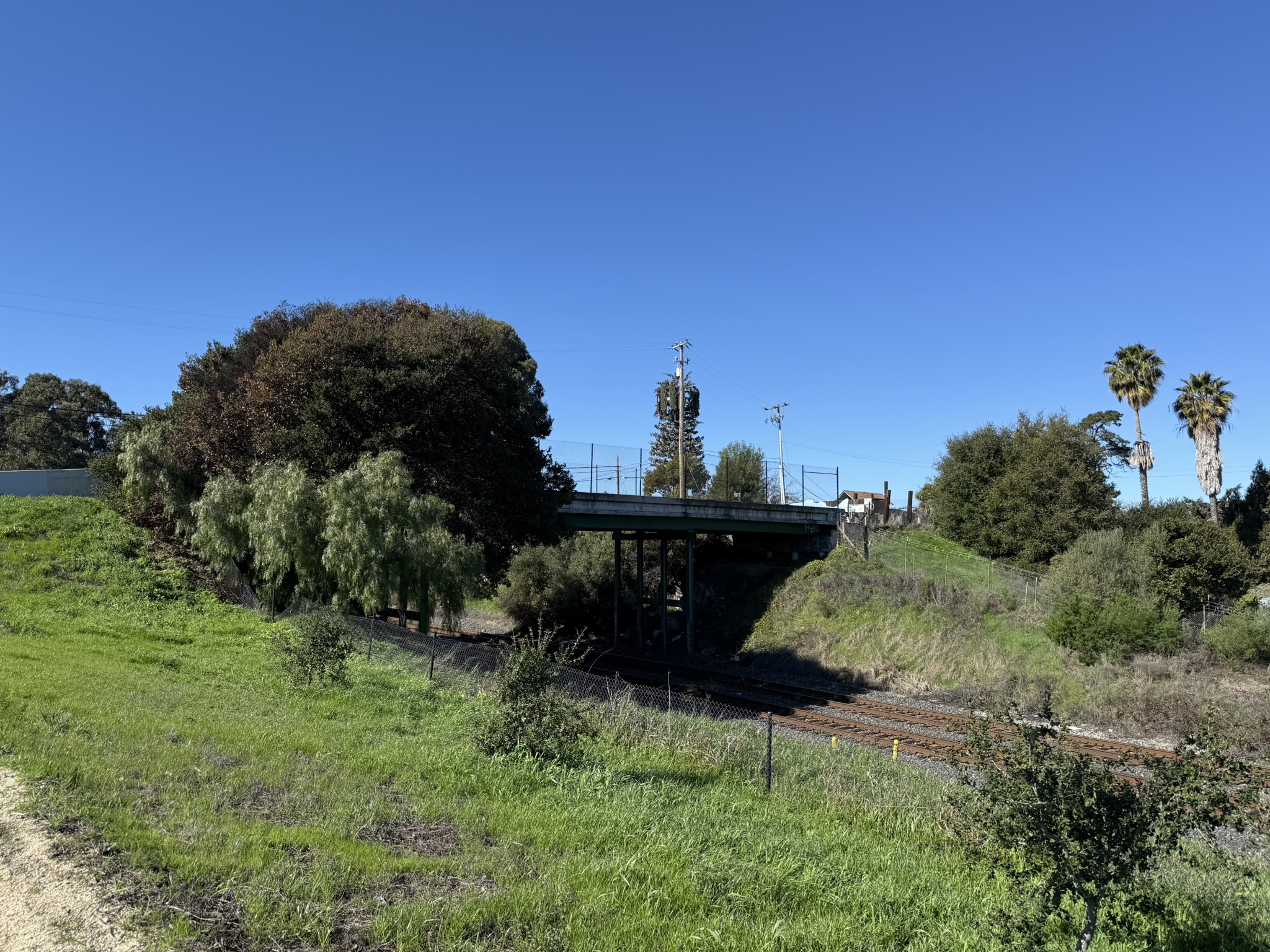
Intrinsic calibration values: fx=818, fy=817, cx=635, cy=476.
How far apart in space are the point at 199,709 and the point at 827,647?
24674mm

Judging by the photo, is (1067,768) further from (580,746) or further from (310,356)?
(310,356)

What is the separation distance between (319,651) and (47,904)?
30.9 feet

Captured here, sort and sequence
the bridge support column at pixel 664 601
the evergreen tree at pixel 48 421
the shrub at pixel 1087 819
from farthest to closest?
the evergreen tree at pixel 48 421, the bridge support column at pixel 664 601, the shrub at pixel 1087 819

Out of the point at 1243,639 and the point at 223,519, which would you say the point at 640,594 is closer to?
the point at 223,519

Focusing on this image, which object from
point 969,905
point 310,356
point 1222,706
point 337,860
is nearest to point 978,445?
point 1222,706

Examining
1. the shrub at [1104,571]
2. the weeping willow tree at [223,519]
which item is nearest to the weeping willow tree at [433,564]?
the weeping willow tree at [223,519]

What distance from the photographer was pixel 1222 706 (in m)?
18.6

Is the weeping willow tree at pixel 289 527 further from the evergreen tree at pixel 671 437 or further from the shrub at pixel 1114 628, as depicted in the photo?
the evergreen tree at pixel 671 437

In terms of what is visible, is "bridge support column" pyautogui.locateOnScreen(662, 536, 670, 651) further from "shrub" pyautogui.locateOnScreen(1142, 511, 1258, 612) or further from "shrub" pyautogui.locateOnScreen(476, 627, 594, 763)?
"shrub" pyautogui.locateOnScreen(476, 627, 594, 763)

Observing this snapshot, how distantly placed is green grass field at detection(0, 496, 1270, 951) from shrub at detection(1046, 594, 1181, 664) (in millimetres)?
14665

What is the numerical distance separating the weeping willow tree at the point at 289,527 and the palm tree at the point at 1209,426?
4001cm

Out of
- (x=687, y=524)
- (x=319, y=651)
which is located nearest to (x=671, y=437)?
(x=687, y=524)

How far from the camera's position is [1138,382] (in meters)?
43.9

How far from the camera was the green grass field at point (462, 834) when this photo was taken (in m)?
5.61
